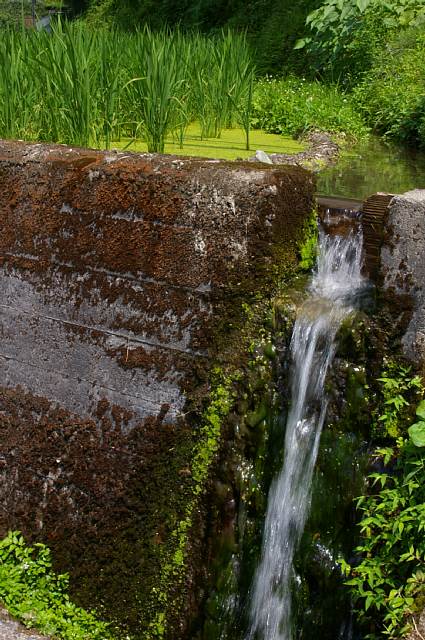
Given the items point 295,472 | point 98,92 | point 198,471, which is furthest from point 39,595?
point 98,92

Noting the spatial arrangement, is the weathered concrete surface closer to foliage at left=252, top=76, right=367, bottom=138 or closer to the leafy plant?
the leafy plant

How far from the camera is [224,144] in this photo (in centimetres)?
642

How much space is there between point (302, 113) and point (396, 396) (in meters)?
5.50

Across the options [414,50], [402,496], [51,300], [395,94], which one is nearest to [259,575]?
[402,496]

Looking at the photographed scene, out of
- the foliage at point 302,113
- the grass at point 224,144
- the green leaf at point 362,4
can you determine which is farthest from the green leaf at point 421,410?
the green leaf at point 362,4

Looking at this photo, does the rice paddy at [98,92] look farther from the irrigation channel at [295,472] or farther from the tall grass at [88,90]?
the irrigation channel at [295,472]

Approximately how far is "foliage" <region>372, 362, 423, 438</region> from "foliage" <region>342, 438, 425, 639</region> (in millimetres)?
78

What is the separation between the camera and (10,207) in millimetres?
4426

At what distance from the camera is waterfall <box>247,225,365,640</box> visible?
3.48 m

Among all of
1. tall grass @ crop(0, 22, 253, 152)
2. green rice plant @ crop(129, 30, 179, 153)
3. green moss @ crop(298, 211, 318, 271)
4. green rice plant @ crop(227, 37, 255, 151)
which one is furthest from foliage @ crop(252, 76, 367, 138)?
green moss @ crop(298, 211, 318, 271)

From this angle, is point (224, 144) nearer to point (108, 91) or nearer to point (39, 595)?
point (108, 91)

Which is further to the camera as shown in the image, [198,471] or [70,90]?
[70,90]

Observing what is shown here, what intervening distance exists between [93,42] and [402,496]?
149 inches

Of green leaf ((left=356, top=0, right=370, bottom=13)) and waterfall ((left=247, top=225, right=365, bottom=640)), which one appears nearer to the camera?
waterfall ((left=247, top=225, right=365, bottom=640))
